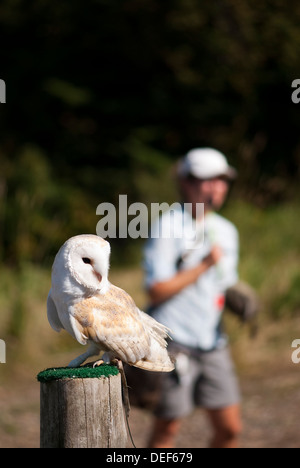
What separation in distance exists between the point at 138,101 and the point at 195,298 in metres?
10.7

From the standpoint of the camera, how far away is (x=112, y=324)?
85.8 inches

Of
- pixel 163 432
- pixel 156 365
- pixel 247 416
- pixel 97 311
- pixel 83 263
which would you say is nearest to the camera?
pixel 83 263

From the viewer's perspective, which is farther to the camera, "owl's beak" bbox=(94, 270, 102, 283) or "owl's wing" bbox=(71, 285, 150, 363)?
"owl's wing" bbox=(71, 285, 150, 363)

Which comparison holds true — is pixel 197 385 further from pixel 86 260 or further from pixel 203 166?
pixel 86 260

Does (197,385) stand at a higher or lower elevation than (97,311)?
higher

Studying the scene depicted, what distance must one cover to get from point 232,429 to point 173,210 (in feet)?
4.26

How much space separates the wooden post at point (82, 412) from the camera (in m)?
2.17

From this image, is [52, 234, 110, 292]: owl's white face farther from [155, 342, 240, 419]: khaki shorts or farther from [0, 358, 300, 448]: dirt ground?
[0, 358, 300, 448]: dirt ground

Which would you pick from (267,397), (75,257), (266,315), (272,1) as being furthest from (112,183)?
(75,257)

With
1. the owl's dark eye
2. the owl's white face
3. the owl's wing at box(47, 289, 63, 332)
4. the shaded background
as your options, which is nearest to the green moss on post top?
the owl's wing at box(47, 289, 63, 332)

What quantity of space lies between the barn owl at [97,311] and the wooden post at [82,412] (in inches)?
3.8

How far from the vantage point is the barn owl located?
75.2 inches

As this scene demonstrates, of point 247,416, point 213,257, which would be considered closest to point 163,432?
point 213,257

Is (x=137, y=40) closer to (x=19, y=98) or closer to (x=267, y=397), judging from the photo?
(x=19, y=98)
